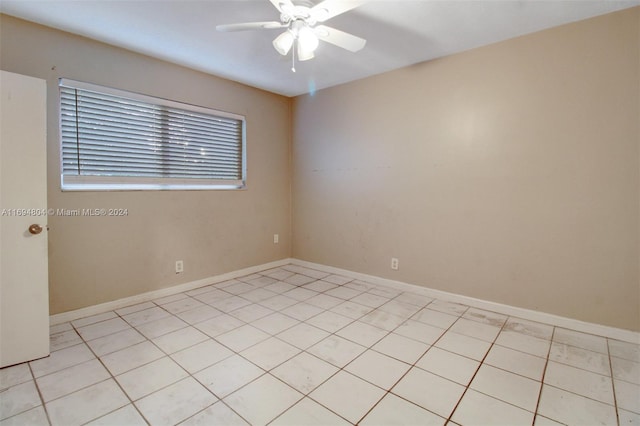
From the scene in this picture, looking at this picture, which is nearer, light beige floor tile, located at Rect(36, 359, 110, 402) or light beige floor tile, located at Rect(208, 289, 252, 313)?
light beige floor tile, located at Rect(36, 359, 110, 402)

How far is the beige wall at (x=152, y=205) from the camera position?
2.50 meters

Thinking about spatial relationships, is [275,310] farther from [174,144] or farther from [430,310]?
[174,144]

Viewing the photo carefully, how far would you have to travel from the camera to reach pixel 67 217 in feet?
8.48

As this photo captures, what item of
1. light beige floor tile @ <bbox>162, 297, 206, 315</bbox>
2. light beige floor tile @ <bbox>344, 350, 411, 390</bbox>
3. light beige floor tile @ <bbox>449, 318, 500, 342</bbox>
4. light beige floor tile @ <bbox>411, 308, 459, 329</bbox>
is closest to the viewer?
light beige floor tile @ <bbox>344, 350, 411, 390</bbox>

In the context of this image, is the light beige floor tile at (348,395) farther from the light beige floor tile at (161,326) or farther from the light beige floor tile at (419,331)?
the light beige floor tile at (161,326)

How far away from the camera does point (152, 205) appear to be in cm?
311

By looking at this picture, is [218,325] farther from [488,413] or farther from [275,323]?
[488,413]

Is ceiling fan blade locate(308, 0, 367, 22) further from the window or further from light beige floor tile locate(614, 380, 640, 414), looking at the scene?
light beige floor tile locate(614, 380, 640, 414)

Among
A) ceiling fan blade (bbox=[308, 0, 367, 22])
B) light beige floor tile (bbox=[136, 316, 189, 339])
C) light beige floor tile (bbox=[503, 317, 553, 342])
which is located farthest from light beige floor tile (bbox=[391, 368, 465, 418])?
ceiling fan blade (bbox=[308, 0, 367, 22])

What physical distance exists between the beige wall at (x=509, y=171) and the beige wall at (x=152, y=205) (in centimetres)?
101

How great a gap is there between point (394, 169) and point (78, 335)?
3.20 m

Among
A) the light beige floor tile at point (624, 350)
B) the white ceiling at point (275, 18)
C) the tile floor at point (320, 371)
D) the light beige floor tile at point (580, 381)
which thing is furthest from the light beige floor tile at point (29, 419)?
the light beige floor tile at point (624, 350)

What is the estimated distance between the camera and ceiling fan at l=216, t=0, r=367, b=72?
1735 mm

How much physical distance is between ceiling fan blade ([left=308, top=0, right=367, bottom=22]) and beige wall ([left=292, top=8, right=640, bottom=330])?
1.68 m
